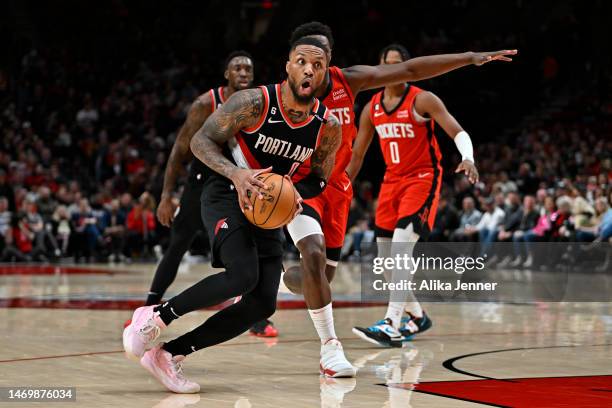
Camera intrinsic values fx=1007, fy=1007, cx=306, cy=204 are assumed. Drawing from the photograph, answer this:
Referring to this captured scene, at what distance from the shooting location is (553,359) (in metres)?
6.01

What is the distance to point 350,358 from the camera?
20.3 ft

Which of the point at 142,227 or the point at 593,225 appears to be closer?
the point at 593,225

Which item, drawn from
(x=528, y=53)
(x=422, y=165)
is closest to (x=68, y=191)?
(x=528, y=53)

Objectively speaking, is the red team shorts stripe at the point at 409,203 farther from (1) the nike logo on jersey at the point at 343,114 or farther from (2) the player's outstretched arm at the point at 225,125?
(2) the player's outstretched arm at the point at 225,125

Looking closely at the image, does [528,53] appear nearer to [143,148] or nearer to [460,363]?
[143,148]

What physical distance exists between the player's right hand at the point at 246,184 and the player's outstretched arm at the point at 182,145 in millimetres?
2159

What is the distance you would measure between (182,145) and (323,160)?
1.85m

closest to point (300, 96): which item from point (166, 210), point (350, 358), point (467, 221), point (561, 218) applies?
point (350, 358)

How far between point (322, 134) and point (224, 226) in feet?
2.42

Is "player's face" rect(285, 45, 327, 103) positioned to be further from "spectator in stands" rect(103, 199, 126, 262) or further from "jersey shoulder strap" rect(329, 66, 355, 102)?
"spectator in stands" rect(103, 199, 126, 262)

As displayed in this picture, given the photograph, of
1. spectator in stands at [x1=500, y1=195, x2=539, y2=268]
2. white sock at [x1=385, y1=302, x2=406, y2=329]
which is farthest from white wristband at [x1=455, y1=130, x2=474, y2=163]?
spectator in stands at [x1=500, y1=195, x2=539, y2=268]

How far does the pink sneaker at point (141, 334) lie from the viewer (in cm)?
487

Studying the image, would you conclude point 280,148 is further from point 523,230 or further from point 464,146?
point 523,230

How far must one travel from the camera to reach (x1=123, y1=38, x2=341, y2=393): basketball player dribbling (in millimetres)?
4867
